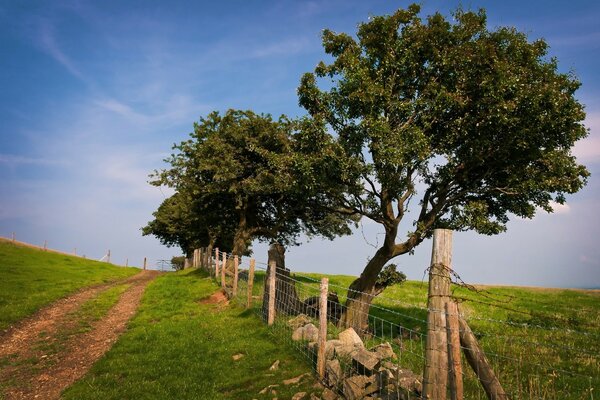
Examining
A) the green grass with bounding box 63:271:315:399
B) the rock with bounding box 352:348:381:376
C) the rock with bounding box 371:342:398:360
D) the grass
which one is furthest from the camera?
the green grass with bounding box 63:271:315:399

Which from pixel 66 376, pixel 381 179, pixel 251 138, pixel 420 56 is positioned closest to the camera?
pixel 66 376

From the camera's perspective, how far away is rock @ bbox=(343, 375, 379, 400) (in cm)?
1037

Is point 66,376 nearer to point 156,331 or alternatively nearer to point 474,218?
point 156,331

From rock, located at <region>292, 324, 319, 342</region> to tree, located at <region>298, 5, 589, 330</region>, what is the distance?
12.9ft

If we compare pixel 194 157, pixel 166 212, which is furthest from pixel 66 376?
pixel 166 212

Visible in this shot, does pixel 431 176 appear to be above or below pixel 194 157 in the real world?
below

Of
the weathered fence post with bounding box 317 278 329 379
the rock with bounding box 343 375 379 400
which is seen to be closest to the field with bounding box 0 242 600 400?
the weathered fence post with bounding box 317 278 329 379

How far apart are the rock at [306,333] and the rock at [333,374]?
8.21 feet

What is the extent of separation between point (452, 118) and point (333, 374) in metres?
12.6

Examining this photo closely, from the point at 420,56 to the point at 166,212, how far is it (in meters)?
57.7

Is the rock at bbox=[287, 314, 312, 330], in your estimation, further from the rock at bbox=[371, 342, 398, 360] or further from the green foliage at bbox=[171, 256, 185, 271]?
the green foliage at bbox=[171, 256, 185, 271]

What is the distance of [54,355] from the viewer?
16766 mm

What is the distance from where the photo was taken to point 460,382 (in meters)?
7.75

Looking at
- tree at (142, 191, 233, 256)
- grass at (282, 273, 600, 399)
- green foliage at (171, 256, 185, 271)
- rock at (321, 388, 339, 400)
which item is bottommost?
green foliage at (171, 256, 185, 271)
